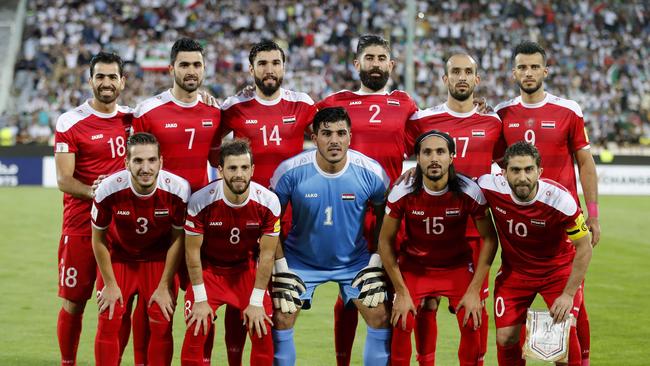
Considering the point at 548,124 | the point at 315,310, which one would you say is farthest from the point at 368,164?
the point at 315,310

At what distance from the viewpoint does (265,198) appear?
6.79 m

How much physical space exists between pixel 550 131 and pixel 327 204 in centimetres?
197

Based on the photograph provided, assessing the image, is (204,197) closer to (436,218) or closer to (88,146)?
(88,146)

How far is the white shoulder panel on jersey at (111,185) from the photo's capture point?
684 centimetres

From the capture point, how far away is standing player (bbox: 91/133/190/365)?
676 centimetres

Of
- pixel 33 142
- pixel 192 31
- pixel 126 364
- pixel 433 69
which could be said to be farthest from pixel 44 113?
pixel 126 364

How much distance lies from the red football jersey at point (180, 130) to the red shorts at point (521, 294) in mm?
2470

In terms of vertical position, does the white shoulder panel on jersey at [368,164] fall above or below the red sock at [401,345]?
above

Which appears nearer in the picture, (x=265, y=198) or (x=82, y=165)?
(x=265, y=198)

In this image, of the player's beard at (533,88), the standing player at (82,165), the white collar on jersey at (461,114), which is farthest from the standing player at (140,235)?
the player's beard at (533,88)

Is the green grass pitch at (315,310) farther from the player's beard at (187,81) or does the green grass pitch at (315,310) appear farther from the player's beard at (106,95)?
the player's beard at (187,81)

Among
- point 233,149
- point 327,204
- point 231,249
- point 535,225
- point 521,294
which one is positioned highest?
point 233,149

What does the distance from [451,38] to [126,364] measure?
24651 millimetres

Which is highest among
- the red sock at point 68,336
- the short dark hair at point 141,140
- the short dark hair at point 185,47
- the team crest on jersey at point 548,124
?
the short dark hair at point 185,47
